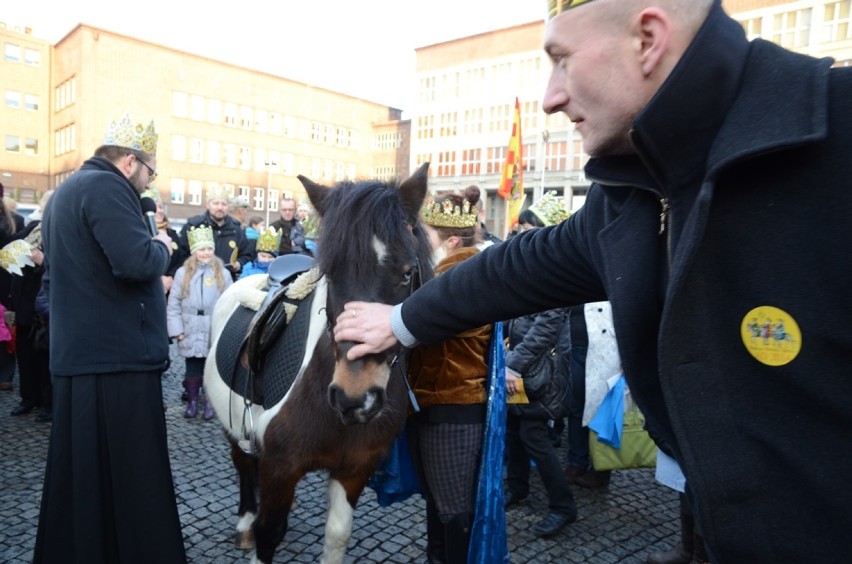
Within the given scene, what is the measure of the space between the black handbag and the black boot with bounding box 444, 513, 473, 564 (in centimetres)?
158

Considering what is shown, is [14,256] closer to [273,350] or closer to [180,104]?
[273,350]

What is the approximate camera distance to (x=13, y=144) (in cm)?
4694

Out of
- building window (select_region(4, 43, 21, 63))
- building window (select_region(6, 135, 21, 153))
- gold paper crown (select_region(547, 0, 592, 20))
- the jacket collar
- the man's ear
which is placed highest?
building window (select_region(4, 43, 21, 63))

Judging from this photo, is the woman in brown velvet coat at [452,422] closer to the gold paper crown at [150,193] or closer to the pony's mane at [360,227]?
the pony's mane at [360,227]

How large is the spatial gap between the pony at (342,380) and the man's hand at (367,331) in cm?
11

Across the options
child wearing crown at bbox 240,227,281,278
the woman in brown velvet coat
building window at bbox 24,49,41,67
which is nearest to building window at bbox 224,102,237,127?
building window at bbox 24,49,41,67

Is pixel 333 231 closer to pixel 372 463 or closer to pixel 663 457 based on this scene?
pixel 372 463

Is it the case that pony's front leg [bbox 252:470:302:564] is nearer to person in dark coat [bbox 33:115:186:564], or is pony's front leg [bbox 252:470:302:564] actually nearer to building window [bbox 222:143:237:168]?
person in dark coat [bbox 33:115:186:564]

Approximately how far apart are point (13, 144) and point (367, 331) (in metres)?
57.6

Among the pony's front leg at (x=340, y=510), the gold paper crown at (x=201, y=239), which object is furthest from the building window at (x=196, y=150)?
the pony's front leg at (x=340, y=510)

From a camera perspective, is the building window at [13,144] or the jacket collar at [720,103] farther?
the building window at [13,144]

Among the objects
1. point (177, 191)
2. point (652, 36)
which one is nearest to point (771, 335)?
point (652, 36)

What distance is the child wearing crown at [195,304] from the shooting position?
6191 mm

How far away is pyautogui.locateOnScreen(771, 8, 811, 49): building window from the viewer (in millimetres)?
34250
